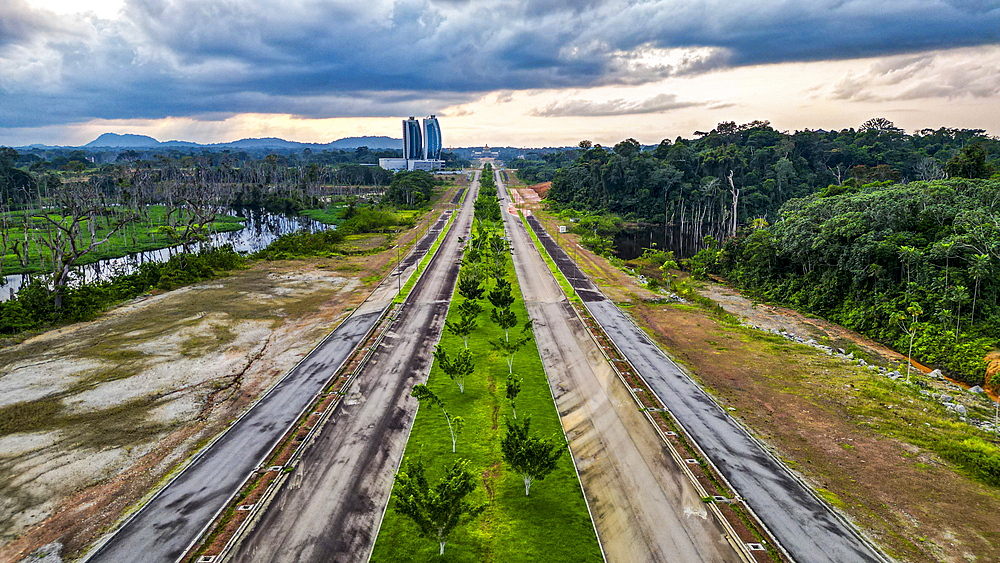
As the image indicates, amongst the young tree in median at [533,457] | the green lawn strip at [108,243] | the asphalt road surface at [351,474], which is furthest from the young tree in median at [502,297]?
the green lawn strip at [108,243]

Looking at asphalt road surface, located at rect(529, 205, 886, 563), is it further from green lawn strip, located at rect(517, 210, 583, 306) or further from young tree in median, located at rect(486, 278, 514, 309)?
green lawn strip, located at rect(517, 210, 583, 306)

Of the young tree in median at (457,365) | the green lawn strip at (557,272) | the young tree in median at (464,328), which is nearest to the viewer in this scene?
the young tree in median at (457,365)

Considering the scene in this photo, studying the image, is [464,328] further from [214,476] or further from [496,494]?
[214,476]

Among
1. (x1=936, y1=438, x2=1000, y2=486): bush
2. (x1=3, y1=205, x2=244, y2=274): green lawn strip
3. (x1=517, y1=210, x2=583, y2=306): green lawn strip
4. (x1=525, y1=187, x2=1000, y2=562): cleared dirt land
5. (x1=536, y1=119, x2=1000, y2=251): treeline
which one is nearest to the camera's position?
(x1=525, y1=187, x2=1000, y2=562): cleared dirt land

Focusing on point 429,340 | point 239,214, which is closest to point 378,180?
point 239,214

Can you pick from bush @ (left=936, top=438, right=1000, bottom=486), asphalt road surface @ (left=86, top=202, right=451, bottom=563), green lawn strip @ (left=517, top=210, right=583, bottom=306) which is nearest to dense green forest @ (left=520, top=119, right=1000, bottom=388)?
green lawn strip @ (left=517, top=210, right=583, bottom=306)

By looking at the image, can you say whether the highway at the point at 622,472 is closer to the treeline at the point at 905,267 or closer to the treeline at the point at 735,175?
the treeline at the point at 905,267

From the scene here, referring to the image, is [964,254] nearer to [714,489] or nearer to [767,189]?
[714,489]
